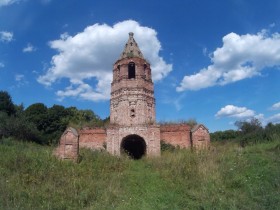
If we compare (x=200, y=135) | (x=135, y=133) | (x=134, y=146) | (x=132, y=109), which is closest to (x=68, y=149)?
(x=135, y=133)

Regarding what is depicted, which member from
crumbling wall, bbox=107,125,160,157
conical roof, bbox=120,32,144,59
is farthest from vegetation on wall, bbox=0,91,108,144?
crumbling wall, bbox=107,125,160,157

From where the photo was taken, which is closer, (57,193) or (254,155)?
(57,193)

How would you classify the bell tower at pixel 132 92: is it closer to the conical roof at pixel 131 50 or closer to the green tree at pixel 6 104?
Result: the conical roof at pixel 131 50

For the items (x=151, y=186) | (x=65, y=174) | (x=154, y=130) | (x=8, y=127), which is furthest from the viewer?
(x=8, y=127)

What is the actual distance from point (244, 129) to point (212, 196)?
2928cm

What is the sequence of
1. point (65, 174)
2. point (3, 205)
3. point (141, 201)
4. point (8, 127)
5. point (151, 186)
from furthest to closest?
point (8, 127), point (65, 174), point (151, 186), point (141, 201), point (3, 205)

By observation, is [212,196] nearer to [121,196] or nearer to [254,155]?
[121,196]

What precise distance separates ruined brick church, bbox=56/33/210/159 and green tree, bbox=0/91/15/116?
23.1 meters

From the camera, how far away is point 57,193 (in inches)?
423

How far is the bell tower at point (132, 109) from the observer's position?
20.5 metres

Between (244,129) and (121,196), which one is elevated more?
(244,129)

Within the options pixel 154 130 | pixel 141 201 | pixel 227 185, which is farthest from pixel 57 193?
pixel 154 130

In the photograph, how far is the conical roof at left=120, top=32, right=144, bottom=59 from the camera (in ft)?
76.8

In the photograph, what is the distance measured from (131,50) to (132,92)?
3681 millimetres
